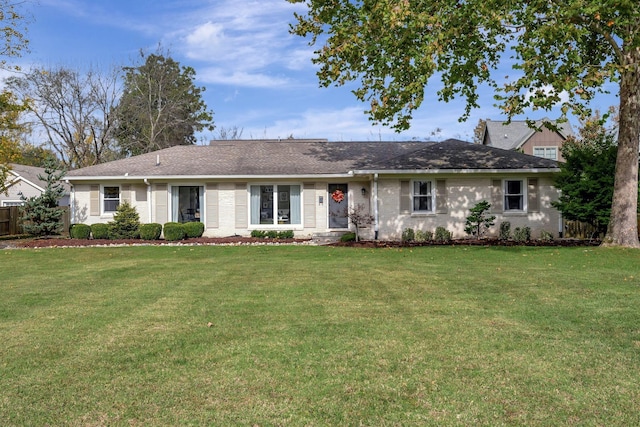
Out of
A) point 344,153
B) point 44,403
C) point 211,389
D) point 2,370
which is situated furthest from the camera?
point 344,153

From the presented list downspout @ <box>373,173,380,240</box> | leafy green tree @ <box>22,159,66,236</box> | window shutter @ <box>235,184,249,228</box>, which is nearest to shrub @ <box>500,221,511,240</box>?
downspout @ <box>373,173,380,240</box>

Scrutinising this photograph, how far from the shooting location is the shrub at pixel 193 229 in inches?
720

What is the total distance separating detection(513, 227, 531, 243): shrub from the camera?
17.4m

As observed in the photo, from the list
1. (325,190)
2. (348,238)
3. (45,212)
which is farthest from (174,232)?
(45,212)

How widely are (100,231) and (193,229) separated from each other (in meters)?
3.68

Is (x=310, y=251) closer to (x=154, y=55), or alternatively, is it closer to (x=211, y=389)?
(x=211, y=389)

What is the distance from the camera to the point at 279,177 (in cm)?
1842

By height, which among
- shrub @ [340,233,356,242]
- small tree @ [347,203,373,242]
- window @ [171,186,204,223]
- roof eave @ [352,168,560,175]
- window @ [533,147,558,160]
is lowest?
shrub @ [340,233,356,242]

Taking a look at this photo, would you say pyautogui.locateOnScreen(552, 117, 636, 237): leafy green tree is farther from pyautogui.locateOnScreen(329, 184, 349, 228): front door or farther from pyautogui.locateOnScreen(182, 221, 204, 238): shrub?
pyautogui.locateOnScreen(182, 221, 204, 238): shrub

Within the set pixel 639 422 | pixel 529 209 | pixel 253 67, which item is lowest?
pixel 639 422

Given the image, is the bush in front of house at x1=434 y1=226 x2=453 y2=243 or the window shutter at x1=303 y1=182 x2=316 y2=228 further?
the window shutter at x1=303 y1=182 x2=316 y2=228

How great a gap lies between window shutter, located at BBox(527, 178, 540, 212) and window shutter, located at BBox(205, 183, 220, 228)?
1208 centimetres

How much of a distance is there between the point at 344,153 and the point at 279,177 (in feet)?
14.8

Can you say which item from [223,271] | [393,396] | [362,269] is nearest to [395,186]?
[362,269]
